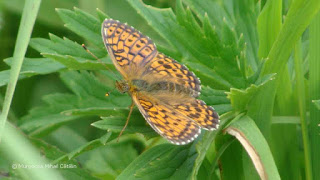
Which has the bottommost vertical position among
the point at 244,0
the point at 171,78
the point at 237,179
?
the point at 237,179

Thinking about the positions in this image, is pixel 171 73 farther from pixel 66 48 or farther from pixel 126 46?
pixel 66 48

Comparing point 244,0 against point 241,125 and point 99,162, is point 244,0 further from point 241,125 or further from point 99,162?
point 99,162

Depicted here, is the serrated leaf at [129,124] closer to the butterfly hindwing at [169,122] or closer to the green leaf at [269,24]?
the butterfly hindwing at [169,122]

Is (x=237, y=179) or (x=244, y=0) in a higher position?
(x=244, y=0)

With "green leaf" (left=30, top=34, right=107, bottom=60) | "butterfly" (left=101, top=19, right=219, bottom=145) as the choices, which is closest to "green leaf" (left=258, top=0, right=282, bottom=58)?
"butterfly" (left=101, top=19, right=219, bottom=145)

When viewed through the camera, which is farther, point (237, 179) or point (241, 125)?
point (237, 179)

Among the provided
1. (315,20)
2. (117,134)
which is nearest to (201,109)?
(117,134)

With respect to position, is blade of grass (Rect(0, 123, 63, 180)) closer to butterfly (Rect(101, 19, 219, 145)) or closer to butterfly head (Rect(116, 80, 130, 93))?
butterfly (Rect(101, 19, 219, 145))
